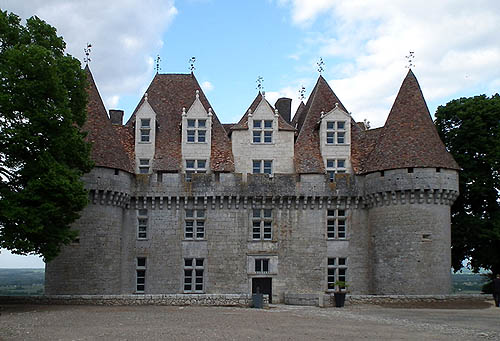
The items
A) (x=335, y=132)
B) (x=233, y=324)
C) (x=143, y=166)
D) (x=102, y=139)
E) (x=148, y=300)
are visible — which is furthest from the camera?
(x=335, y=132)

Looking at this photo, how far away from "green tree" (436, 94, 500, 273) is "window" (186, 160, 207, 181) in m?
14.1

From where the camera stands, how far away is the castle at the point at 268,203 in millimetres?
32312

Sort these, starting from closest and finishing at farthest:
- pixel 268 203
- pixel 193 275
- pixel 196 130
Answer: pixel 193 275 → pixel 268 203 → pixel 196 130

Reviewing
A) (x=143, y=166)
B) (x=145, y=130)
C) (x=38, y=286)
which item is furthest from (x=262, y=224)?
(x=38, y=286)

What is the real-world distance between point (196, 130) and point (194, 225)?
17.1ft

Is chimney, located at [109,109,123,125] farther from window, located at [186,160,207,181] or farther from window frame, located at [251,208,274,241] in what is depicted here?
window frame, located at [251,208,274,241]

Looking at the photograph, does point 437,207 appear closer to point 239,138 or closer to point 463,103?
point 463,103

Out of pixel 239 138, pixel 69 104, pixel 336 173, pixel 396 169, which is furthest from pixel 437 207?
pixel 69 104

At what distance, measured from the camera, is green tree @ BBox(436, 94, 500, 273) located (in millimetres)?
35281

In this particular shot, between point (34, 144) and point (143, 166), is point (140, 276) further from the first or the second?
point (34, 144)

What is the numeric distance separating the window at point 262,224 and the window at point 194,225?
8.99 ft

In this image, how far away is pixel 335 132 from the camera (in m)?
35.8

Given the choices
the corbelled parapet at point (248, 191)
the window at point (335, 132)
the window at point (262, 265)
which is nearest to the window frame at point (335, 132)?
the window at point (335, 132)

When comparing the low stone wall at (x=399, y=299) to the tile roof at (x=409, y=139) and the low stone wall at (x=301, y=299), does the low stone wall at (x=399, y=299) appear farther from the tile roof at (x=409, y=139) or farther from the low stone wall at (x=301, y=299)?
the tile roof at (x=409, y=139)
